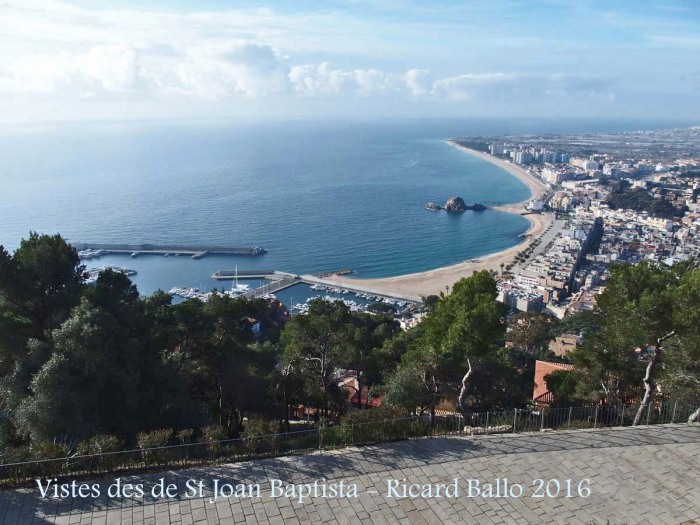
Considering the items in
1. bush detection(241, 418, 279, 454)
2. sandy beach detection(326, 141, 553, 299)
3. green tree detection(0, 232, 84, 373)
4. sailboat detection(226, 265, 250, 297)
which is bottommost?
sailboat detection(226, 265, 250, 297)

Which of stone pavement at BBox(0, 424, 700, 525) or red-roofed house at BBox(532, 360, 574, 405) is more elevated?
stone pavement at BBox(0, 424, 700, 525)

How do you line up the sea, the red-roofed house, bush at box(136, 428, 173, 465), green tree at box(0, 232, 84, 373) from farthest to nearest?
the sea < the red-roofed house < green tree at box(0, 232, 84, 373) < bush at box(136, 428, 173, 465)

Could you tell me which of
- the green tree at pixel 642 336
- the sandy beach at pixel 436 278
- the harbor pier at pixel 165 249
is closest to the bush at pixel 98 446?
the green tree at pixel 642 336

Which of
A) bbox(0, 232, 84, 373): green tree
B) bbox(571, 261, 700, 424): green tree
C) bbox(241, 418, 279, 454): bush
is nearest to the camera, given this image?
bbox(241, 418, 279, 454): bush

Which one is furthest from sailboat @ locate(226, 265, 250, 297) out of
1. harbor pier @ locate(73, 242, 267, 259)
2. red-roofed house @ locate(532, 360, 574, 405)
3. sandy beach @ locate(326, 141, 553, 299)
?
red-roofed house @ locate(532, 360, 574, 405)

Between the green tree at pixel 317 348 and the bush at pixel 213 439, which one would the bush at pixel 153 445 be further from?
the green tree at pixel 317 348

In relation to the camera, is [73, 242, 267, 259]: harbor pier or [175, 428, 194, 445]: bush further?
[73, 242, 267, 259]: harbor pier

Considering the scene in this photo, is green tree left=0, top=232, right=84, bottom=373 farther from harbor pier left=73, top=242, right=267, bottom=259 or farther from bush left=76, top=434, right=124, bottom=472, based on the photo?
harbor pier left=73, top=242, right=267, bottom=259

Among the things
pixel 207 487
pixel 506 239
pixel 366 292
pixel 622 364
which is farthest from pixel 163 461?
pixel 506 239
